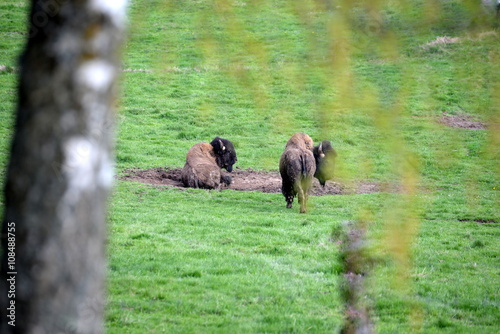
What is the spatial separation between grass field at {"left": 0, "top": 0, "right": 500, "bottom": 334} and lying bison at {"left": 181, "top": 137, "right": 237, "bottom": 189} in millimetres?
794

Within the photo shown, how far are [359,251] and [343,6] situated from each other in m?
7.72

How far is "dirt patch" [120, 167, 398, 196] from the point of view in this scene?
1808 cm

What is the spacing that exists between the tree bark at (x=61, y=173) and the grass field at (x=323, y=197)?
1.04 meters

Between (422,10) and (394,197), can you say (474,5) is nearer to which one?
(422,10)

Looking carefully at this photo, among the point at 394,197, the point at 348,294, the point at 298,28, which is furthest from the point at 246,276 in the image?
the point at 298,28

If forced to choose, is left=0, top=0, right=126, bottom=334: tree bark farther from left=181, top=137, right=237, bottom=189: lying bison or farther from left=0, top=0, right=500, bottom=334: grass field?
left=181, top=137, right=237, bottom=189: lying bison

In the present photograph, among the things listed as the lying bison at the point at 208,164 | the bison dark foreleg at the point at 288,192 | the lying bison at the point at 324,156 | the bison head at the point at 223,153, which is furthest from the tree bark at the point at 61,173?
the bison head at the point at 223,153

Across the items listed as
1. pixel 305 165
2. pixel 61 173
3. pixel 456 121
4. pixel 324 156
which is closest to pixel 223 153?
pixel 324 156

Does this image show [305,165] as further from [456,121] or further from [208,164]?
[456,121]

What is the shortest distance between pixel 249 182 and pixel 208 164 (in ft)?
5.75

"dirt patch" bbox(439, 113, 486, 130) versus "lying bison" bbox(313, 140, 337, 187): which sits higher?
"dirt patch" bbox(439, 113, 486, 130)

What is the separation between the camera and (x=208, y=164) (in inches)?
704

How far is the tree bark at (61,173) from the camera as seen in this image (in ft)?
7.41

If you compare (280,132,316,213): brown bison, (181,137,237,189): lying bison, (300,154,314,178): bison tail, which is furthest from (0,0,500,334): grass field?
(300,154,314,178): bison tail
